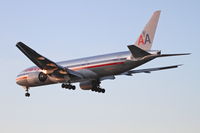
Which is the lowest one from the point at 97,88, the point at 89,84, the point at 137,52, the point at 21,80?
the point at 97,88

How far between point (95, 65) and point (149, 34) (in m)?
6.76

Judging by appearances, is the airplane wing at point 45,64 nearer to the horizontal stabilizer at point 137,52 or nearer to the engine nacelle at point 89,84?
the engine nacelle at point 89,84

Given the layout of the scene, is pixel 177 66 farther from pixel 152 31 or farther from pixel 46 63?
pixel 46 63

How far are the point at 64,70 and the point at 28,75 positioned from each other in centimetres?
782

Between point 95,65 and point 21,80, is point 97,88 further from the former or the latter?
point 21,80

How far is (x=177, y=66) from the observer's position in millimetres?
58625

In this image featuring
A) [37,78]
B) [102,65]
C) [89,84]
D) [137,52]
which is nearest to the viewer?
[137,52]

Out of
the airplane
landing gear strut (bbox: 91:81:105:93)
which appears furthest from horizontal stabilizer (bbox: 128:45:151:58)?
landing gear strut (bbox: 91:81:105:93)

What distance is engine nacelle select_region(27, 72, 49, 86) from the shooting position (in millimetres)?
59688

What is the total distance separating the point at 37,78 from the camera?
198 ft

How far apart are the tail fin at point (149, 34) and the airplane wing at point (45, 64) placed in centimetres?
789

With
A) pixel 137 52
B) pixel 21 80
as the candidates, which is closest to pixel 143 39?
pixel 137 52

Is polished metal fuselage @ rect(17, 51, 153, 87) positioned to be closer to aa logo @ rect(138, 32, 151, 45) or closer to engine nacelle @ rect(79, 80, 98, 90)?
engine nacelle @ rect(79, 80, 98, 90)

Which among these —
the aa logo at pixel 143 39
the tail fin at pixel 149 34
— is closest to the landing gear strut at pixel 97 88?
the tail fin at pixel 149 34
